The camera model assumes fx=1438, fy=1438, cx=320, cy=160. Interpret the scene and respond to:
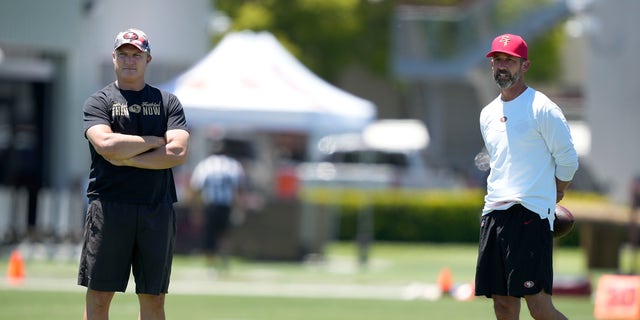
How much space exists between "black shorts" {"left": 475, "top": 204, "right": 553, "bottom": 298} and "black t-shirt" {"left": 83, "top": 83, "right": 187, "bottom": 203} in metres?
1.99

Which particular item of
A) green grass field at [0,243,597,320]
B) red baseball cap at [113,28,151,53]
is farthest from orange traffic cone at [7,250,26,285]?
red baseball cap at [113,28,151,53]

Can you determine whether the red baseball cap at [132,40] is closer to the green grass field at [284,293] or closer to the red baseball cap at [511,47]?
the red baseball cap at [511,47]

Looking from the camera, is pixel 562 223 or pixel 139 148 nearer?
pixel 139 148

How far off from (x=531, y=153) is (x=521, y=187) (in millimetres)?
215

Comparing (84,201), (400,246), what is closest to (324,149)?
(400,246)

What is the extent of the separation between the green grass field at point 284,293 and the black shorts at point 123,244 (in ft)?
16.7

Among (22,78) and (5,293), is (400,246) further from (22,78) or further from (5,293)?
(5,293)

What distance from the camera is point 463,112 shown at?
50.8 metres

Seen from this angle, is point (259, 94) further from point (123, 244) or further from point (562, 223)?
point (123, 244)

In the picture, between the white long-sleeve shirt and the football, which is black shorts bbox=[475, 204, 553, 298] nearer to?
the white long-sleeve shirt

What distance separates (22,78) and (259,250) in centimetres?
510

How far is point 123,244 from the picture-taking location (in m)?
8.59

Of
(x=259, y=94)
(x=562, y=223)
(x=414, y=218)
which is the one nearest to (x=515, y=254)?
(x=562, y=223)

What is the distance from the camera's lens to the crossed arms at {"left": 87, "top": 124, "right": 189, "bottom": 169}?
840cm
